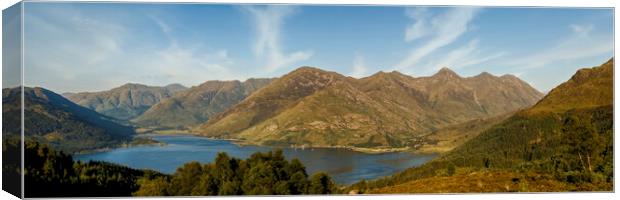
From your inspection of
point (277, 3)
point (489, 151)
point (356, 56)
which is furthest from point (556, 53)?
point (277, 3)

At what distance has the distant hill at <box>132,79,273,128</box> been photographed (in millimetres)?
19234

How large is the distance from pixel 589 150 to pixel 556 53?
274 centimetres

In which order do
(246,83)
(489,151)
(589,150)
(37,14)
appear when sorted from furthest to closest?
(489,151) < (246,83) < (589,150) < (37,14)

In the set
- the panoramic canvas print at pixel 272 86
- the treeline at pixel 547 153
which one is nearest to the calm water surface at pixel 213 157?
the panoramic canvas print at pixel 272 86

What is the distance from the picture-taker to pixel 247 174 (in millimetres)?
16484

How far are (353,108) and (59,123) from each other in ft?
36.4

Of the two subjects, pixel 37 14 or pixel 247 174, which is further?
pixel 247 174

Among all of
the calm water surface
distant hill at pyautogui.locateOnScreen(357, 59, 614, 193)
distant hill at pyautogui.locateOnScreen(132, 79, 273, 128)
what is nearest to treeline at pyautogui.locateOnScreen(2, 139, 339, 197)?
the calm water surface

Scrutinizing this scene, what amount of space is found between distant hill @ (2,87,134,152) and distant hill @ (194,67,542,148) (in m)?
2.92

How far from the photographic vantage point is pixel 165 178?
53.8ft

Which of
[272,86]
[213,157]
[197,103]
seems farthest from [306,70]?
[197,103]

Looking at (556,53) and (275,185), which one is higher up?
(556,53)

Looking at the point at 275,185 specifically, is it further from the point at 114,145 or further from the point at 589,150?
the point at 589,150

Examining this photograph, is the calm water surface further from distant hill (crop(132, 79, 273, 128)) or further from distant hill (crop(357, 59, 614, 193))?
distant hill (crop(357, 59, 614, 193))
